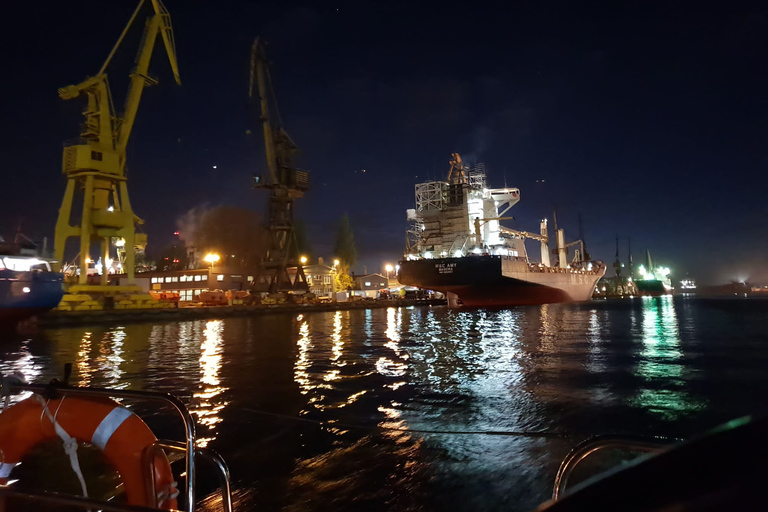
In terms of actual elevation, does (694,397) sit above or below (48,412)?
below

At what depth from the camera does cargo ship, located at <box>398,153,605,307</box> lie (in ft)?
148

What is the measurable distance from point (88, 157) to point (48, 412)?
37.2 meters

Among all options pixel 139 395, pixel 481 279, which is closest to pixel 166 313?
pixel 481 279

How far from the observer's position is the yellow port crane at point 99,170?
34031 mm

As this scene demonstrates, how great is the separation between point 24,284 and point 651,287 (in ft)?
504

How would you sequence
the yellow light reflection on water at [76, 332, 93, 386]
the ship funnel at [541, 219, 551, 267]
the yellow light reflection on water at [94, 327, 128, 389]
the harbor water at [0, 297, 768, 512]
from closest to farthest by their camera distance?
1. the harbor water at [0, 297, 768, 512]
2. the yellow light reflection on water at [94, 327, 128, 389]
3. the yellow light reflection on water at [76, 332, 93, 386]
4. the ship funnel at [541, 219, 551, 267]

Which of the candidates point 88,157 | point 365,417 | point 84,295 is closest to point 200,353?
point 365,417

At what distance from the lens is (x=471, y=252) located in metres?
49.8

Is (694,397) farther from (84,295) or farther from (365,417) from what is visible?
(84,295)

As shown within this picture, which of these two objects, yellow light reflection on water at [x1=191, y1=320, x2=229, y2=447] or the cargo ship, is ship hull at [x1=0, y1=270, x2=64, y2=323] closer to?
yellow light reflection on water at [x1=191, y1=320, x2=229, y2=447]

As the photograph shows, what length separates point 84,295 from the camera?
32750mm

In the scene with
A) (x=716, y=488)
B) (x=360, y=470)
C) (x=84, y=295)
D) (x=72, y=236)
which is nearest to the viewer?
(x=716, y=488)

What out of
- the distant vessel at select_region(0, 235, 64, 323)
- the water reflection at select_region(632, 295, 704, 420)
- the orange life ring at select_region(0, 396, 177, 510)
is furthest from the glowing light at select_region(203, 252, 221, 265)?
the orange life ring at select_region(0, 396, 177, 510)

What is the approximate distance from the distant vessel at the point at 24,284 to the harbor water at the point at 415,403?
6.94 metres
